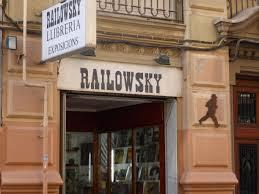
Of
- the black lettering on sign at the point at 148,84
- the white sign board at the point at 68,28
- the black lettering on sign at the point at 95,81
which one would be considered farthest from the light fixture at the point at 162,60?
the white sign board at the point at 68,28

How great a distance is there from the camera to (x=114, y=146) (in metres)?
13.4

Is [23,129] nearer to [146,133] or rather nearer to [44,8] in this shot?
[44,8]

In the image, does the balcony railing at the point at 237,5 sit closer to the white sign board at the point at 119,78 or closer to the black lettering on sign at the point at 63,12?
the white sign board at the point at 119,78

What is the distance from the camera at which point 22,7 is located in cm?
993

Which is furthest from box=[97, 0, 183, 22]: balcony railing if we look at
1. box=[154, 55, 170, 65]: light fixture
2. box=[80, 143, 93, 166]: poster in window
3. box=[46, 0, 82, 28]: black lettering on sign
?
box=[80, 143, 93, 166]: poster in window

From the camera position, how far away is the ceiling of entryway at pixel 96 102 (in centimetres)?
1138

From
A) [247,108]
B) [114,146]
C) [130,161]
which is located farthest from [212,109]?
[114,146]

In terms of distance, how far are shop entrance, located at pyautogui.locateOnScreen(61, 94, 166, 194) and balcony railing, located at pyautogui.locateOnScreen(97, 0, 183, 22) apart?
1599mm

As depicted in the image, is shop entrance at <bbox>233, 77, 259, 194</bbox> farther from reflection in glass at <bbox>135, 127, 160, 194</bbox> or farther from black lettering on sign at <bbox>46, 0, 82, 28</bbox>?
black lettering on sign at <bbox>46, 0, 82, 28</bbox>

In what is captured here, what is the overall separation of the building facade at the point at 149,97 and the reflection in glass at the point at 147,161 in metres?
0.02

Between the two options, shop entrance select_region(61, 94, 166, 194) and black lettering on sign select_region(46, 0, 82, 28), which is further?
shop entrance select_region(61, 94, 166, 194)

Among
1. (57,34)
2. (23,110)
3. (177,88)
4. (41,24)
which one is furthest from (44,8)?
(177,88)

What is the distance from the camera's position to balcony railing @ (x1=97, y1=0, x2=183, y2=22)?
11156 mm

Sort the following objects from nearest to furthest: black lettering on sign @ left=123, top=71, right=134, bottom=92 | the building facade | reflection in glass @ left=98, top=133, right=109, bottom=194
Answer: the building facade, black lettering on sign @ left=123, top=71, right=134, bottom=92, reflection in glass @ left=98, top=133, right=109, bottom=194
